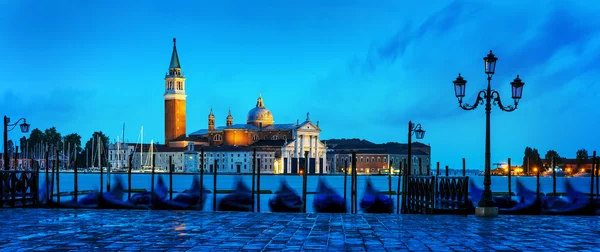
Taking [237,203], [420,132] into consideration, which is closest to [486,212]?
[420,132]

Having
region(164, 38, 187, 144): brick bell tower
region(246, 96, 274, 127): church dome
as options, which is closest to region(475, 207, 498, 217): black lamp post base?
region(164, 38, 187, 144): brick bell tower

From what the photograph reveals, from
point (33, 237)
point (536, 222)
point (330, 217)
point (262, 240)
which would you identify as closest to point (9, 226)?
point (33, 237)

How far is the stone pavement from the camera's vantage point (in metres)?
7.44

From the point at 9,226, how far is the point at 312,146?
348 ft

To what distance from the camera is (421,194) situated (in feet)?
56.6

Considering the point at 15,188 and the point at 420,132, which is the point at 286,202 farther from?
the point at 15,188

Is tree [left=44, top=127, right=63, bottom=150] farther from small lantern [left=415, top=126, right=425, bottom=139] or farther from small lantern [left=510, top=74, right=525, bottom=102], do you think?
small lantern [left=510, top=74, right=525, bottom=102]

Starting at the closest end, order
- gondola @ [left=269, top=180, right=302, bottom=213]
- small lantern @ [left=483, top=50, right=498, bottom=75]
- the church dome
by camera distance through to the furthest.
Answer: small lantern @ [left=483, top=50, right=498, bottom=75] → gondola @ [left=269, top=180, right=302, bottom=213] → the church dome

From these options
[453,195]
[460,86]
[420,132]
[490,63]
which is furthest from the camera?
[420,132]

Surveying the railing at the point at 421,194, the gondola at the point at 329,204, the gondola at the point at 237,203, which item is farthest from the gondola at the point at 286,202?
the railing at the point at 421,194

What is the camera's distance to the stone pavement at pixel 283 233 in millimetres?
7438

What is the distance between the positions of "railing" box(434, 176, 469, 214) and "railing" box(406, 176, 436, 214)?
7.4 inches

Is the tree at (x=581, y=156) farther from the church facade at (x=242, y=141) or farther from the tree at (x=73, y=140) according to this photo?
the tree at (x=73, y=140)

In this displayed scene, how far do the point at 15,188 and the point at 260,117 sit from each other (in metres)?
102
